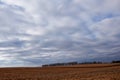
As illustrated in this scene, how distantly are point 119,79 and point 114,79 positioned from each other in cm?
94

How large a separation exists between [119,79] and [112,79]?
135cm

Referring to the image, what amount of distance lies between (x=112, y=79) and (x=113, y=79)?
0.20 m

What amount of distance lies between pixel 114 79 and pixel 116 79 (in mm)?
387

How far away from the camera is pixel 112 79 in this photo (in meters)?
34.3

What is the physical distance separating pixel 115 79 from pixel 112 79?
1.86ft

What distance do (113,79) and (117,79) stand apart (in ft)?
2.54

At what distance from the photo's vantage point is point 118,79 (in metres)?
34.9

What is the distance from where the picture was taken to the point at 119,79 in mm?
34844

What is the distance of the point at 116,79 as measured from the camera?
34.7 m

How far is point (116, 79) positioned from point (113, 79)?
0.59m

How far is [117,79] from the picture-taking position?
34719 mm

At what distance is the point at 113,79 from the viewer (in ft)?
113

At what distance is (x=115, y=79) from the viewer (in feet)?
113

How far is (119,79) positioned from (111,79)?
4.83 ft
